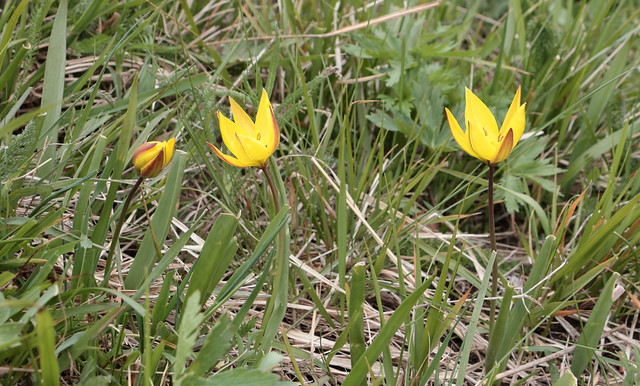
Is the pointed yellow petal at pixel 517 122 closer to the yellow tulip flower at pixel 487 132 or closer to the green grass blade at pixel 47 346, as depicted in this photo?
the yellow tulip flower at pixel 487 132

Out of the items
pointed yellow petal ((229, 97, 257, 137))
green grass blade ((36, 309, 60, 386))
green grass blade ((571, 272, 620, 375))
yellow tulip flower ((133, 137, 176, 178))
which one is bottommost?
green grass blade ((571, 272, 620, 375))

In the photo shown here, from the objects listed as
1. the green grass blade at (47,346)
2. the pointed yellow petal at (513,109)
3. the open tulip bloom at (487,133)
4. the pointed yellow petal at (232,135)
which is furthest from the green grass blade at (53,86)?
the pointed yellow petal at (513,109)

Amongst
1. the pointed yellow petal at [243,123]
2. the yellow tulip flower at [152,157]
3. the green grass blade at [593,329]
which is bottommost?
the green grass blade at [593,329]

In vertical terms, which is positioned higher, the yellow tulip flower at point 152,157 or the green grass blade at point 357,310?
the yellow tulip flower at point 152,157

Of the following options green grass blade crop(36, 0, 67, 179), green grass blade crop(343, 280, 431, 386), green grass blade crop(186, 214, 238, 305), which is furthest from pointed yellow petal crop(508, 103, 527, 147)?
green grass blade crop(36, 0, 67, 179)

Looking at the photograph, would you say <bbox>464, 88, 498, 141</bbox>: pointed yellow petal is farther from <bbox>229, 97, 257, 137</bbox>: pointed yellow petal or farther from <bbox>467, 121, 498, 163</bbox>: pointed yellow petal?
<bbox>229, 97, 257, 137</bbox>: pointed yellow petal

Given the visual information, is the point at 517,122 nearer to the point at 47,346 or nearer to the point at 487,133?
the point at 487,133
